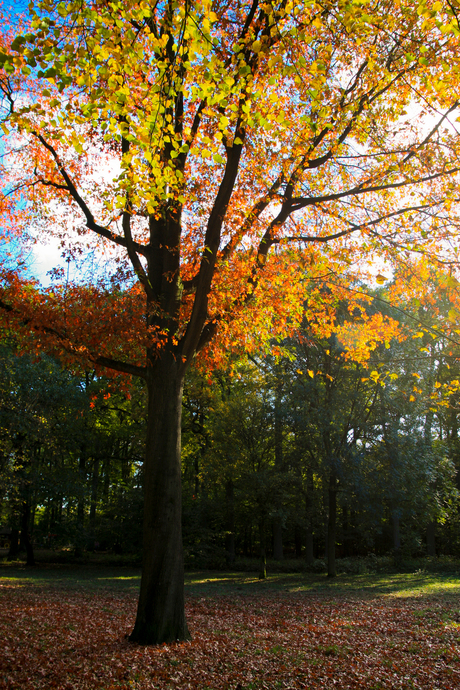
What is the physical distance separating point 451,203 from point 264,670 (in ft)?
22.8

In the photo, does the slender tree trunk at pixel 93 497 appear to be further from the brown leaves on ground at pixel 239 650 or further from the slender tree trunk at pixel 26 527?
the brown leaves on ground at pixel 239 650

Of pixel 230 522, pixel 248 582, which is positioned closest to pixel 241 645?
pixel 248 582

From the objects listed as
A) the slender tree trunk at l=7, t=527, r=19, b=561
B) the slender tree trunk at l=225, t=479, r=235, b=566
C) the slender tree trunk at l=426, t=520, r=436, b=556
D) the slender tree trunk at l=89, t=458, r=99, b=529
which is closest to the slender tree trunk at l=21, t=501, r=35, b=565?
the slender tree trunk at l=89, t=458, r=99, b=529

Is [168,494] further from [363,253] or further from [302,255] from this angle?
[363,253]

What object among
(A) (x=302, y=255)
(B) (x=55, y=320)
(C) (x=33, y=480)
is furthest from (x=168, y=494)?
(C) (x=33, y=480)

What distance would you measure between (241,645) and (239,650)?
31cm

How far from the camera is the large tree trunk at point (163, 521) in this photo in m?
5.87

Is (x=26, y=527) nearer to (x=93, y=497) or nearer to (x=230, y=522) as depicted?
(x=93, y=497)

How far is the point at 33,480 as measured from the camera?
19422 mm

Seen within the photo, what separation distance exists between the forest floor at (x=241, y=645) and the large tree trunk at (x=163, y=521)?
32 cm

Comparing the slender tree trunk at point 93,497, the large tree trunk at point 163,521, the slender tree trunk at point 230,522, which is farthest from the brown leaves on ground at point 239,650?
the slender tree trunk at point 93,497

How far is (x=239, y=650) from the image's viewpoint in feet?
18.4

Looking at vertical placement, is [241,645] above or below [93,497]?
below

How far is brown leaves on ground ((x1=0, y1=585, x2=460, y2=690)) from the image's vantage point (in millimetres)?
4504
